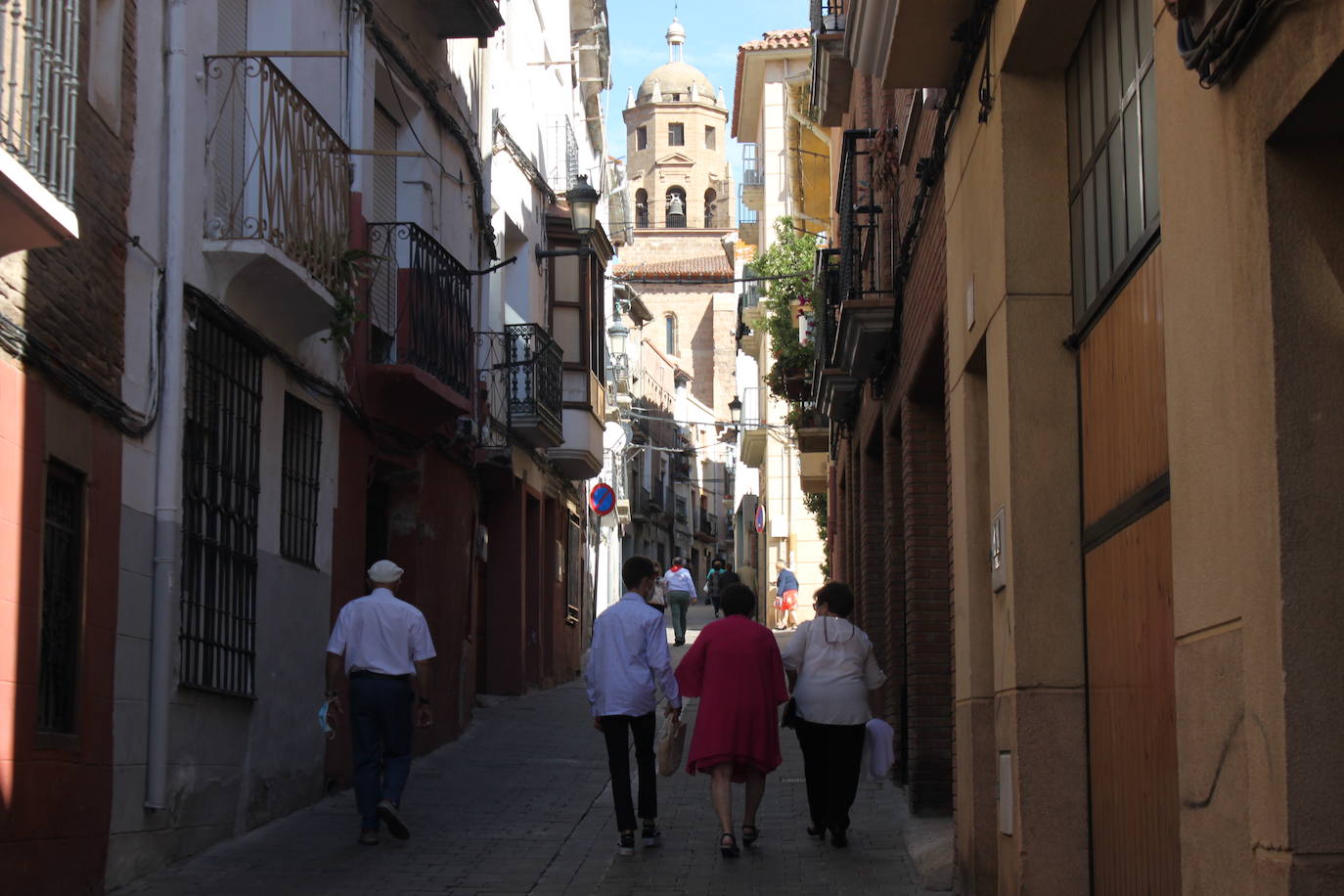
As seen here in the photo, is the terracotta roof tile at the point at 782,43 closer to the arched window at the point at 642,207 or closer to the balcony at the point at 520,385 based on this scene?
the balcony at the point at 520,385

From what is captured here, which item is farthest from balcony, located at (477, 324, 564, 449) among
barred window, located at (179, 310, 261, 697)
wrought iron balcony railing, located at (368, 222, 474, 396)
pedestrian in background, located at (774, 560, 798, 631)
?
pedestrian in background, located at (774, 560, 798, 631)

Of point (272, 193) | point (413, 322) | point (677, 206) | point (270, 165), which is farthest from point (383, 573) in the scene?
point (677, 206)

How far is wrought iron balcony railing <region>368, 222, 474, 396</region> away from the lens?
1466 cm

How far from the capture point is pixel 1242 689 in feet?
13.5

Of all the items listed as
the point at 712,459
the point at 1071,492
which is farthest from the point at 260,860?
the point at 712,459

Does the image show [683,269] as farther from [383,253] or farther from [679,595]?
[383,253]

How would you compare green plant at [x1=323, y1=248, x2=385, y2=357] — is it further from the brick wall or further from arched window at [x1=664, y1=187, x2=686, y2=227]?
arched window at [x1=664, y1=187, x2=686, y2=227]

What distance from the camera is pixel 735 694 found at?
10.4 m

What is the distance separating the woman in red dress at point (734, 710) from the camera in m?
10.2

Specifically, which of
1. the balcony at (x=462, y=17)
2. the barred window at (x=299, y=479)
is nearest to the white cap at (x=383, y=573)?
the barred window at (x=299, y=479)

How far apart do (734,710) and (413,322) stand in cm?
588

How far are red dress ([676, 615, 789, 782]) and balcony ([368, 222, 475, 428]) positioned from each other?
4.68 metres

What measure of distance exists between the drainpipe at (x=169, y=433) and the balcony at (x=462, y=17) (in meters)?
6.38

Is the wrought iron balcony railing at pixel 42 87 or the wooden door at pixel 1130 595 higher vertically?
the wrought iron balcony railing at pixel 42 87
